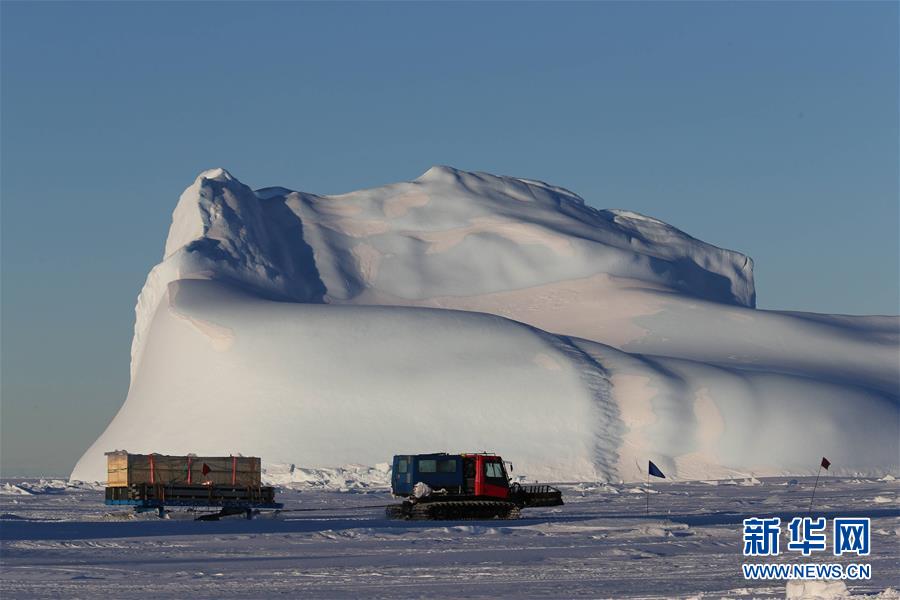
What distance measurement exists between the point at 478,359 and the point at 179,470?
53.4m

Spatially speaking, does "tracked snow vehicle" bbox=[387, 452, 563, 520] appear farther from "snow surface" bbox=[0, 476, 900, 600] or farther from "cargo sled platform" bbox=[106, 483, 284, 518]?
"cargo sled platform" bbox=[106, 483, 284, 518]

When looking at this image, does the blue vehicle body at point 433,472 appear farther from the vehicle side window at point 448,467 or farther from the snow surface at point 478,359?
the snow surface at point 478,359

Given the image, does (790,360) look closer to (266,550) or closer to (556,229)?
(556,229)

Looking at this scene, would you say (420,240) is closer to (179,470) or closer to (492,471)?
(179,470)

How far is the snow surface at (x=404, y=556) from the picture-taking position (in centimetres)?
2325

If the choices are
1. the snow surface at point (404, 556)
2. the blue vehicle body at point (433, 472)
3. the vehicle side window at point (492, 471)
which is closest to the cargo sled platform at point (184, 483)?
the snow surface at point (404, 556)

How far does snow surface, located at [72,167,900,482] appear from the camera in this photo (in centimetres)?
8962

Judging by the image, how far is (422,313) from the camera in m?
102

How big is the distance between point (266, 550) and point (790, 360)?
83.7m

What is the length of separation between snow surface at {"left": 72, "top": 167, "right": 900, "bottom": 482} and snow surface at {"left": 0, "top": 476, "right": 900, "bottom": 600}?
4359cm

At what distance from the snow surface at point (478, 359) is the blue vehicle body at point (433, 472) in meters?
44.8

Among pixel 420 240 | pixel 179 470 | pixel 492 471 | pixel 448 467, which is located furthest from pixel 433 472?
pixel 420 240

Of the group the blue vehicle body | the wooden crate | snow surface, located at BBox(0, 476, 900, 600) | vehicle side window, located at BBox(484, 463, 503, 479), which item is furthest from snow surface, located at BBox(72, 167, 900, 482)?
the blue vehicle body

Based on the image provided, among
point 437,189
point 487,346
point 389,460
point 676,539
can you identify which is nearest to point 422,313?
point 487,346
